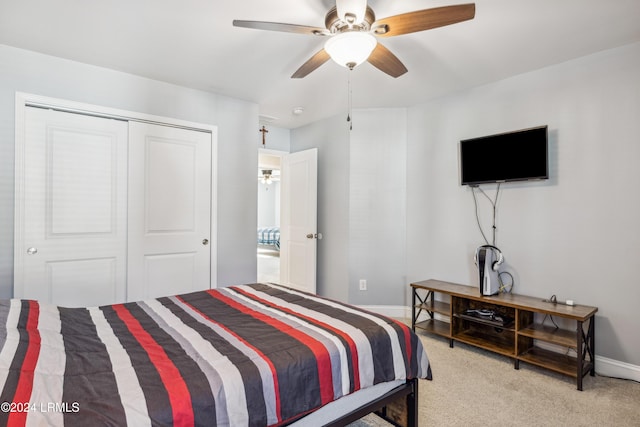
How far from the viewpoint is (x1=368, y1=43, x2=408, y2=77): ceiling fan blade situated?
6.97 feet

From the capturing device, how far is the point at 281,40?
2.45 m

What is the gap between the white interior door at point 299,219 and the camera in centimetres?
441

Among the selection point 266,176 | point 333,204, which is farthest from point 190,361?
point 266,176

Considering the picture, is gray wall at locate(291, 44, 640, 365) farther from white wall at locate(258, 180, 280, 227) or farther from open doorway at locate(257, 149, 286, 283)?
white wall at locate(258, 180, 280, 227)

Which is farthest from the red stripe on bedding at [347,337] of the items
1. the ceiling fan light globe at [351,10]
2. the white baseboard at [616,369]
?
the white baseboard at [616,369]

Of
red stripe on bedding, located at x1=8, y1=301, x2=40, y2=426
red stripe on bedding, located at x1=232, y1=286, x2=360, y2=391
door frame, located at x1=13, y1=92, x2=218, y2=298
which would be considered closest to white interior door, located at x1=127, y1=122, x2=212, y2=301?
door frame, located at x1=13, y1=92, x2=218, y2=298

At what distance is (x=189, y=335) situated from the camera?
1.55 m

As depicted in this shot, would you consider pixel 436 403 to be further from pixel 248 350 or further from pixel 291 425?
pixel 248 350

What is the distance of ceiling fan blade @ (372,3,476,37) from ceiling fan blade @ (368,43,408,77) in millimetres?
173

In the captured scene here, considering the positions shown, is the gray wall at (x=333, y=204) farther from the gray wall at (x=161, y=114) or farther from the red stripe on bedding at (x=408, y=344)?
the red stripe on bedding at (x=408, y=344)

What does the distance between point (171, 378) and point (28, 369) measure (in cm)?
46

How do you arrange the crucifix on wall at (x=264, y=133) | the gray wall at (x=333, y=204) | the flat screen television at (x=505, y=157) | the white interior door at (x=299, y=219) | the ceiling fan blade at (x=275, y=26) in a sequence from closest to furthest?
the ceiling fan blade at (x=275, y=26) → the flat screen television at (x=505, y=157) → the gray wall at (x=333, y=204) → the white interior door at (x=299, y=219) → the crucifix on wall at (x=264, y=133)

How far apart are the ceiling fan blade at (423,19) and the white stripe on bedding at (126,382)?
75.8 inches

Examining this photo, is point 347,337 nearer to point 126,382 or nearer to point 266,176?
point 126,382
